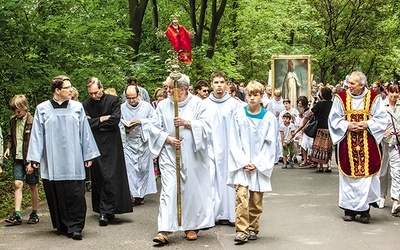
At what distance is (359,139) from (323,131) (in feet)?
19.5

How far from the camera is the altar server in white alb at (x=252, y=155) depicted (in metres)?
8.95

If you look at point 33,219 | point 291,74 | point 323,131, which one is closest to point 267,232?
point 33,219

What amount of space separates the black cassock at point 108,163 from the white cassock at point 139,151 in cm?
166

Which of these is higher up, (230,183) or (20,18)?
(20,18)

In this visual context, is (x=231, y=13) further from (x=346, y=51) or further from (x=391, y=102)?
(x=391, y=102)

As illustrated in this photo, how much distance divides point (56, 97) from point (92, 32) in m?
6.32

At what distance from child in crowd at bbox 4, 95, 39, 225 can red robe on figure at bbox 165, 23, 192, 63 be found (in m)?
2.39

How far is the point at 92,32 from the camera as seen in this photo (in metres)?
15.6

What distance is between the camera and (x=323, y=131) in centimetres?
1647

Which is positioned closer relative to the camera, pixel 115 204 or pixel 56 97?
pixel 56 97

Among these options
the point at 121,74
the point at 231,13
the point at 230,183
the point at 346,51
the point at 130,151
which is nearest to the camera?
the point at 230,183

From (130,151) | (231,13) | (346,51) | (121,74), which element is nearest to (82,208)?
(130,151)

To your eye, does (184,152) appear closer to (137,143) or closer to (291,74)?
(137,143)

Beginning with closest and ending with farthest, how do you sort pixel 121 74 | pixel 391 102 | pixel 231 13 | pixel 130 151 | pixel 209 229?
pixel 209 229
pixel 391 102
pixel 130 151
pixel 121 74
pixel 231 13
